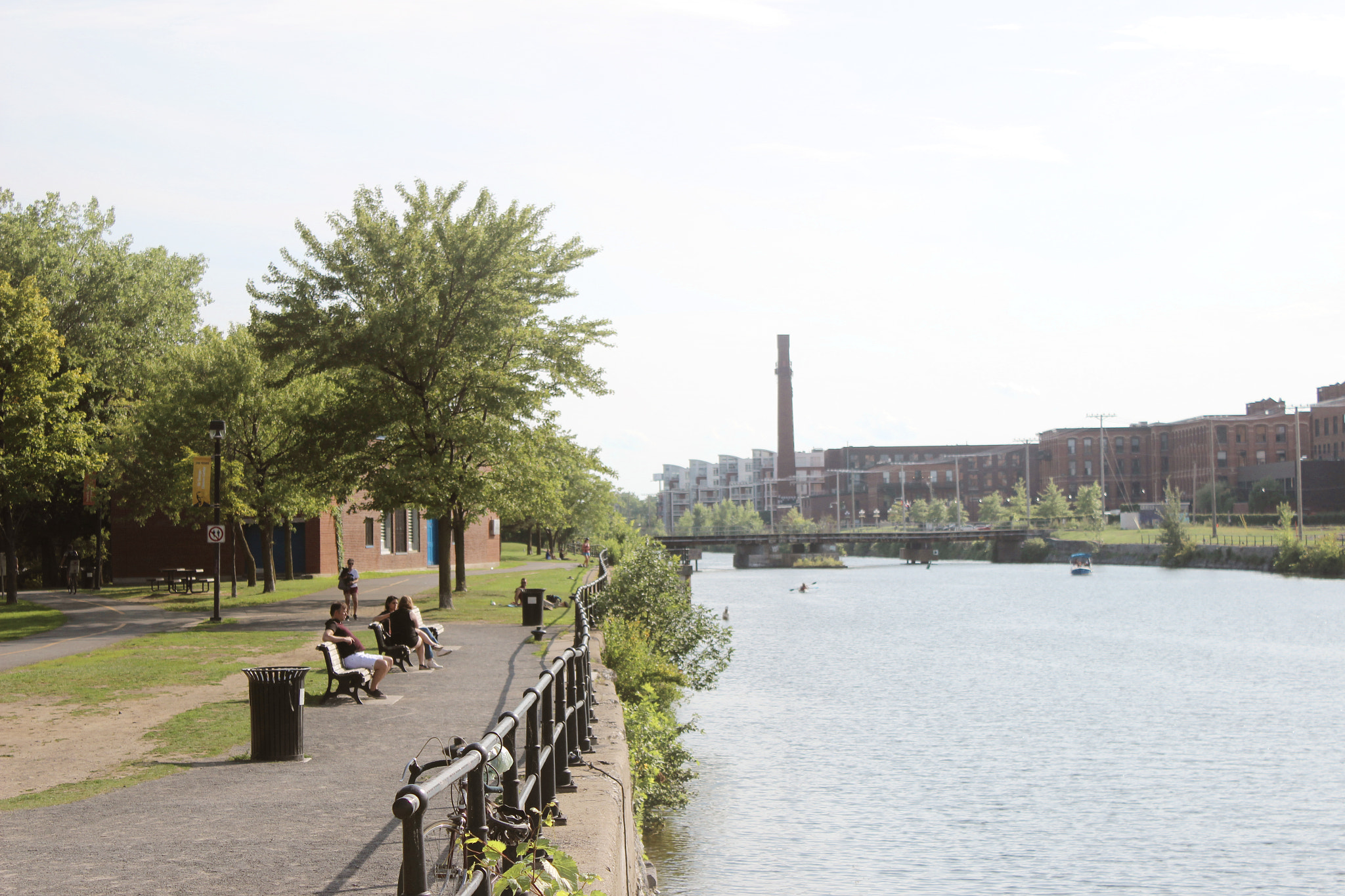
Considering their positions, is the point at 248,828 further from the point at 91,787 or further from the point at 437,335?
the point at 437,335

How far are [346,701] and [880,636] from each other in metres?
36.1

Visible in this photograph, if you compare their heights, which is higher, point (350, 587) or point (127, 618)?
point (350, 587)

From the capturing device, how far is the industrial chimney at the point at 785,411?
14875cm

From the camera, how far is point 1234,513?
393 ft

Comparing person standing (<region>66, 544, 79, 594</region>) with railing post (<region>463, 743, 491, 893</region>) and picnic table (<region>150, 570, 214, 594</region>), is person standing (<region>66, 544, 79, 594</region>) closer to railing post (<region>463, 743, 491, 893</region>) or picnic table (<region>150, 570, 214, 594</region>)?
picnic table (<region>150, 570, 214, 594</region>)

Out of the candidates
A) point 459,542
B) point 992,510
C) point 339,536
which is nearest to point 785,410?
point 992,510

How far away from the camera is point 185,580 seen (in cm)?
4203

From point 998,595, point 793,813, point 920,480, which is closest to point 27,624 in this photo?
point 793,813

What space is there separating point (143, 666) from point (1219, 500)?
125820 millimetres

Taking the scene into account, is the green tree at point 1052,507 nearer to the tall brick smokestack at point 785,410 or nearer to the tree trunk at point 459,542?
the tall brick smokestack at point 785,410

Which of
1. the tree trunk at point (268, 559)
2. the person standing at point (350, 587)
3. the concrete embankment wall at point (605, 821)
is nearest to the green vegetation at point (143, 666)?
the person standing at point (350, 587)

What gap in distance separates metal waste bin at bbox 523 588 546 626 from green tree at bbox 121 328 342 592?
14571 millimetres

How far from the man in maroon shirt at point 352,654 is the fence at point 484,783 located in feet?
20.3

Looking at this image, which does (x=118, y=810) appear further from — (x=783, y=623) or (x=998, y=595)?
(x=998, y=595)
